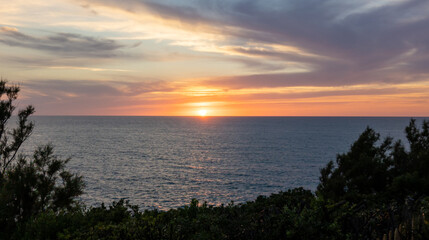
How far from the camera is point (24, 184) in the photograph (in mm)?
18328

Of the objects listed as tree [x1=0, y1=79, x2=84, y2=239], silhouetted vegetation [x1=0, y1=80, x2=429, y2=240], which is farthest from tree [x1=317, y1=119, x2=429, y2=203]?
tree [x1=0, y1=79, x2=84, y2=239]

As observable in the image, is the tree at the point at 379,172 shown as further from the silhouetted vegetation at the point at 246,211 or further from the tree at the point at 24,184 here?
the tree at the point at 24,184

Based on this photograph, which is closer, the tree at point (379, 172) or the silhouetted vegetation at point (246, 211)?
the silhouetted vegetation at point (246, 211)

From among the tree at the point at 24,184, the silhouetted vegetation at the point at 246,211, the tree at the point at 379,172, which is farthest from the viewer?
the tree at the point at 379,172

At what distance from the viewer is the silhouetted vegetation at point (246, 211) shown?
6.19 meters

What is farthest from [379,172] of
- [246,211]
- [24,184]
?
[24,184]

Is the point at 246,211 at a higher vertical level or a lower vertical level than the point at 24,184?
higher

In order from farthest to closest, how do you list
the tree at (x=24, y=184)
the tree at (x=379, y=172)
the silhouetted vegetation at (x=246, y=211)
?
1. the tree at (x=379, y=172)
2. the tree at (x=24, y=184)
3. the silhouetted vegetation at (x=246, y=211)

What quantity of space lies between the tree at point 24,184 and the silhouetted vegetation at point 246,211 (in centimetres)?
6

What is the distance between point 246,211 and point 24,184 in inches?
633

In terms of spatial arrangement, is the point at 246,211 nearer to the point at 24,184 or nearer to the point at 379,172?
the point at 24,184

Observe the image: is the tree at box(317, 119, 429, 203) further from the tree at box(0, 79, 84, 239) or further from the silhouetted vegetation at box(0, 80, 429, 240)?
the tree at box(0, 79, 84, 239)

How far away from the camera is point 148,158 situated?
95500 mm

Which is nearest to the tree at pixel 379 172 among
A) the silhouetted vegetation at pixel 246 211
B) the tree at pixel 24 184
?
the silhouetted vegetation at pixel 246 211
